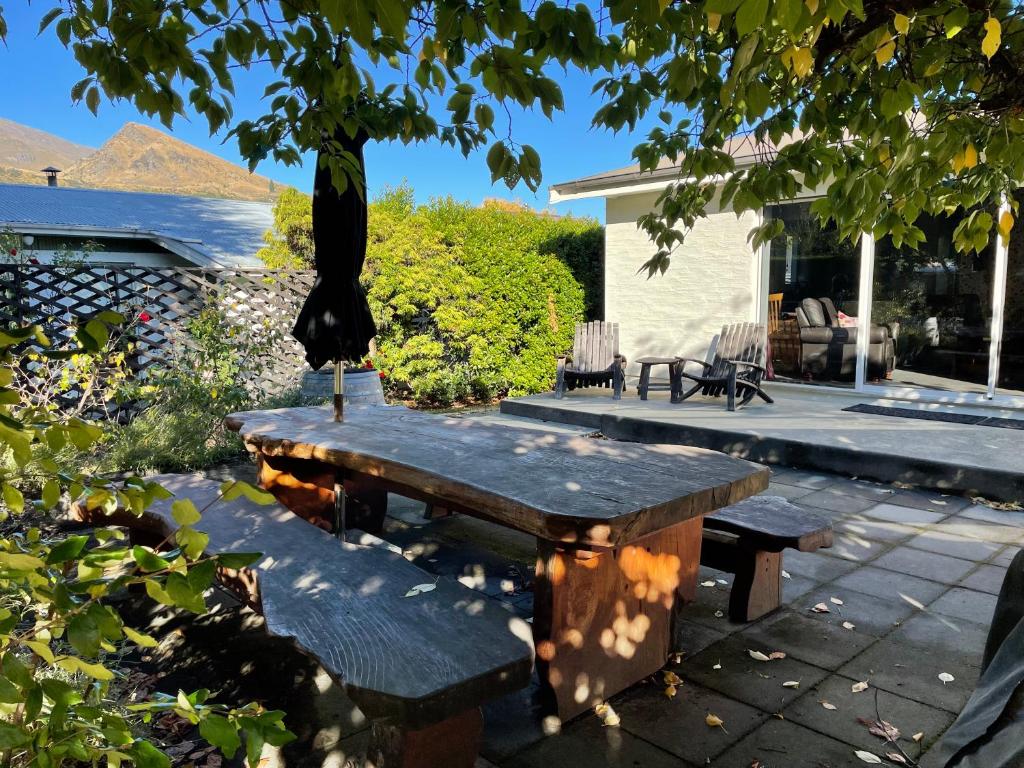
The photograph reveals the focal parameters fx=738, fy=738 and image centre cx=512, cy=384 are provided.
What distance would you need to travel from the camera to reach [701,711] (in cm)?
242

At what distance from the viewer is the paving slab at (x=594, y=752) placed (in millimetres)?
2156

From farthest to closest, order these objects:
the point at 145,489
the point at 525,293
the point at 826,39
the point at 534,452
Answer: the point at 525,293 < the point at 534,452 < the point at 826,39 < the point at 145,489

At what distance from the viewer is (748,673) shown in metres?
2.65

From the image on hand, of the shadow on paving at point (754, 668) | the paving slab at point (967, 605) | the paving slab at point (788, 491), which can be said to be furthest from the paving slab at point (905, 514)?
the paving slab at point (967, 605)

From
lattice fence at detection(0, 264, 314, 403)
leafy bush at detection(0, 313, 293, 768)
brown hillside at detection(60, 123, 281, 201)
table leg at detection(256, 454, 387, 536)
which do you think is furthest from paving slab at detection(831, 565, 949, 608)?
brown hillside at detection(60, 123, 281, 201)

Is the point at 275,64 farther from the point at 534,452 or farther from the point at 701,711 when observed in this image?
the point at 701,711

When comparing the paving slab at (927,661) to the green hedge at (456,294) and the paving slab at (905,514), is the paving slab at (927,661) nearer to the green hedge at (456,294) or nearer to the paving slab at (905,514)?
the paving slab at (905,514)

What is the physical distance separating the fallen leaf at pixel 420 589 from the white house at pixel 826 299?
619 cm

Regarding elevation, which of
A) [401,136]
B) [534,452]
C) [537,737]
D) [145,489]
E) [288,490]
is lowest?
[537,737]

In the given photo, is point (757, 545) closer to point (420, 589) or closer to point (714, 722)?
point (714, 722)

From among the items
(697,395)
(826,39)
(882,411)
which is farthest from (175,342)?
(882,411)

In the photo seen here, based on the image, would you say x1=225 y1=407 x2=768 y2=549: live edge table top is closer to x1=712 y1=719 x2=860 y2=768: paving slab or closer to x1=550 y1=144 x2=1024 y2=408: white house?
x1=712 y1=719 x2=860 y2=768: paving slab

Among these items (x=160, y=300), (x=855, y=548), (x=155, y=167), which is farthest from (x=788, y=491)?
(x=155, y=167)

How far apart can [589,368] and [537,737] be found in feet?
21.3
